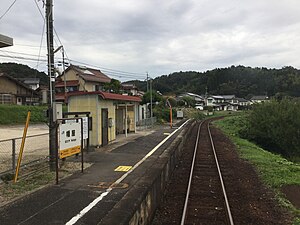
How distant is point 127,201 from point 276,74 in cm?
13163

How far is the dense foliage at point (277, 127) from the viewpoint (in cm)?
2280

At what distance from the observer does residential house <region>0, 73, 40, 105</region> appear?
39.7m

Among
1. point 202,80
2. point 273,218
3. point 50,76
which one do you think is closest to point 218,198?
point 273,218

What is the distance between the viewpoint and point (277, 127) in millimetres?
23516

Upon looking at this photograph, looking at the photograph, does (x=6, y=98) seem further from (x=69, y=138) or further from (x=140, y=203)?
(x=140, y=203)

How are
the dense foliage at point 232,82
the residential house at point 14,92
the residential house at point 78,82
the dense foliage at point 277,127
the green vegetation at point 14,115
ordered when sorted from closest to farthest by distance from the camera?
the dense foliage at point 277,127
the green vegetation at point 14,115
the residential house at point 14,92
the residential house at point 78,82
the dense foliage at point 232,82

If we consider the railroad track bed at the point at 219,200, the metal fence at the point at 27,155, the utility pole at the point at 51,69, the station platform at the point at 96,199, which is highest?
the utility pole at the point at 51,69

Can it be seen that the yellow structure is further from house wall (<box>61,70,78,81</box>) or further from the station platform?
house wall (<box>61,70,78,81</box>)

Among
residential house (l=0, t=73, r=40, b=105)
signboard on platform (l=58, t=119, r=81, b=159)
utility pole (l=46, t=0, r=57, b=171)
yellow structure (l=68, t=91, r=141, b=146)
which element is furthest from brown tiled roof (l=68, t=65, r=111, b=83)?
signboard on platform (l=58, t=119, r=81, b=159)

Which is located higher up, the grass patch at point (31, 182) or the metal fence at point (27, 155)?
the metal fence at point (27, 155)

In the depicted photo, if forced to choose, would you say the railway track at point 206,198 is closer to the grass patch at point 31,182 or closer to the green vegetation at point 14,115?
the grass patch at point 31,182

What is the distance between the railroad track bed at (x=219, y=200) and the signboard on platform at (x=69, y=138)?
118 inches

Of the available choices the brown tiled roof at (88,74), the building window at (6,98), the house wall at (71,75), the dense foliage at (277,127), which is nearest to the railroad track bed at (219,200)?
the dense foliage at (277,127)

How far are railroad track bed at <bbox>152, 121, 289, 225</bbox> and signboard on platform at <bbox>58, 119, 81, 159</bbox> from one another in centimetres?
301
